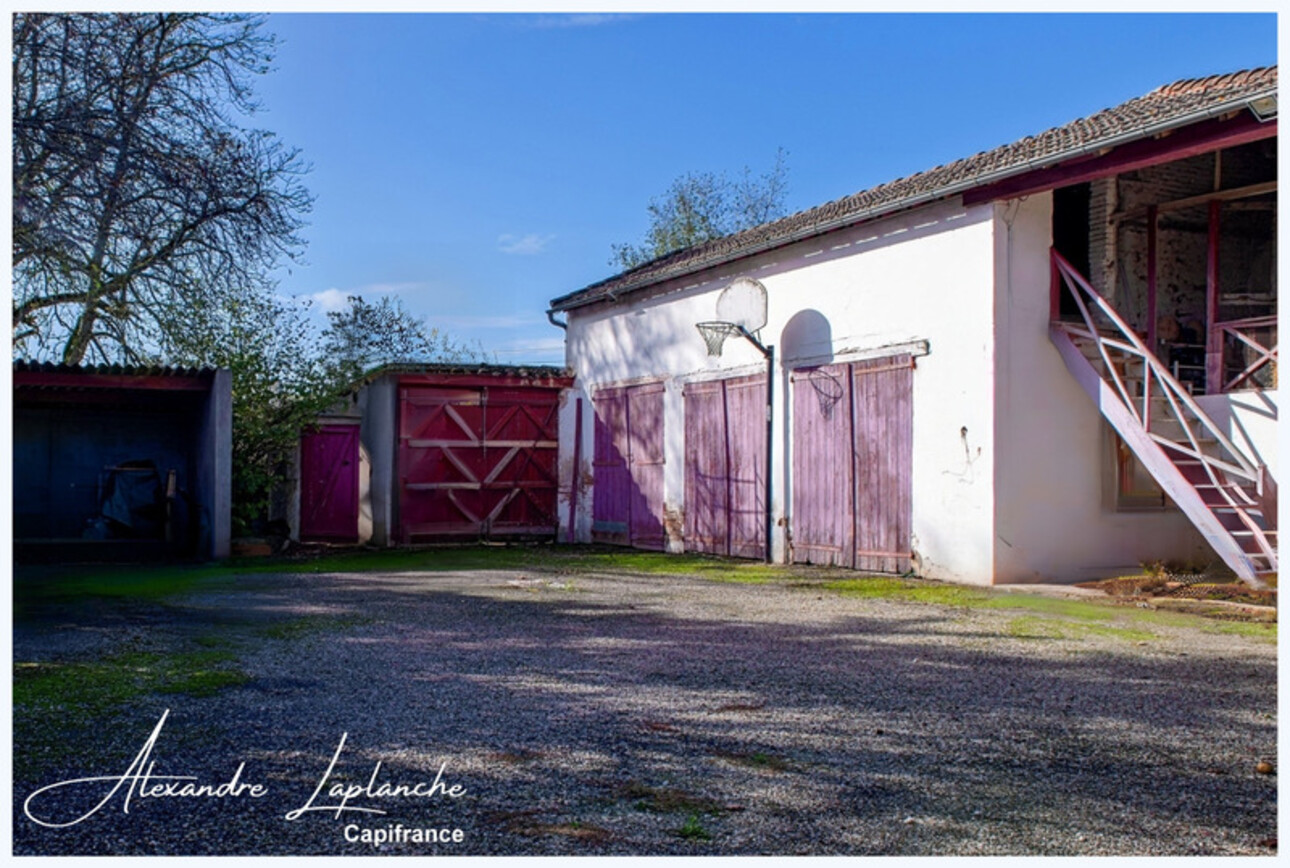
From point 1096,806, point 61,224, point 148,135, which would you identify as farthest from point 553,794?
point 148,135

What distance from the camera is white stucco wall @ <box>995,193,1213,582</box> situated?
391 inches

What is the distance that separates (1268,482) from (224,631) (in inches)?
318

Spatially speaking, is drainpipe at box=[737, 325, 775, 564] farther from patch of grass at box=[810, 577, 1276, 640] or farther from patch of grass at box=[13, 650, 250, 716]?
patch of grass at box=[13, 650, 250, 716]

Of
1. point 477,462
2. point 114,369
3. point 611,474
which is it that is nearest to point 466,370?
point 477,462

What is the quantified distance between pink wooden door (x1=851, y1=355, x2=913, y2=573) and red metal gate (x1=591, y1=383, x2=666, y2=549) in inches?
146

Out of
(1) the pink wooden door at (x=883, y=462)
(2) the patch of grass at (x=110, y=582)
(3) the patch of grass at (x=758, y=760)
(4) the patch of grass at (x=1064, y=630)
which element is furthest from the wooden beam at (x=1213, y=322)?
(2) the patch of grass at (x=110, y=582)

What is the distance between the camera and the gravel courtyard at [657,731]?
320 cm

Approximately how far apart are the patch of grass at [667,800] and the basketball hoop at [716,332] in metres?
9.53

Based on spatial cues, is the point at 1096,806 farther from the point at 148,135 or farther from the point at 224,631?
the point at 148,135

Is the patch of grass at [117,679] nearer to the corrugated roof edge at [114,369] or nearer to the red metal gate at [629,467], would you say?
the corrugated roof edge at [114,369]

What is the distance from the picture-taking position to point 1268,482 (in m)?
9.34

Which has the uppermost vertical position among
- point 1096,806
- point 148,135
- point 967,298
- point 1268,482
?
point 148,135

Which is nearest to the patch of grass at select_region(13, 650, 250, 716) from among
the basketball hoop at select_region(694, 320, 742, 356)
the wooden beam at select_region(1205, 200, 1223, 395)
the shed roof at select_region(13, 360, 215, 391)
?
the shed roof at select_region(13, 360, 215, 391)

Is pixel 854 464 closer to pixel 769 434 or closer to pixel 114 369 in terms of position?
pixel 769 434
